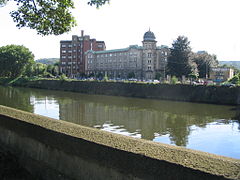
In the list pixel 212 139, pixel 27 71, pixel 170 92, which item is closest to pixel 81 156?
pixel 212 139

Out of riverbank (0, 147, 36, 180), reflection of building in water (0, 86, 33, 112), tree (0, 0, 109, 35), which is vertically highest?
tree (0, 0, 109, 35)

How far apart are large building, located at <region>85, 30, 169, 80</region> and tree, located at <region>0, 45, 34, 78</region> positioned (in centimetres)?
2628

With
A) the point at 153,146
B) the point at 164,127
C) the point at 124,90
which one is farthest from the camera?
the point at 124,90

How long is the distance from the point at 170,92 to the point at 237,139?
28.7m

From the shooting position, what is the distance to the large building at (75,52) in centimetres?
11788

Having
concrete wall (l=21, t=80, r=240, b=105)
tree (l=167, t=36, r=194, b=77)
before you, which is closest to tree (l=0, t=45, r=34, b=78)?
concrete wall (l=21, t=80, r=240, b=105)

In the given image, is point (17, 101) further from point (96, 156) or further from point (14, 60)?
point (14, 60)

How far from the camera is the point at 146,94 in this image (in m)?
49.1

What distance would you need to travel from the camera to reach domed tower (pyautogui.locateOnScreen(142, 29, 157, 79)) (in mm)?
94062

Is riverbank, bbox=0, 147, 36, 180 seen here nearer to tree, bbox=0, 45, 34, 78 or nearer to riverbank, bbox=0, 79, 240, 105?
riverbank, bbox=0, 79, 240, 105

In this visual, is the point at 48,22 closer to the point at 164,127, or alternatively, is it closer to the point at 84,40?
the point at 164,127

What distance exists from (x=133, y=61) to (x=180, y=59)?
31.2m

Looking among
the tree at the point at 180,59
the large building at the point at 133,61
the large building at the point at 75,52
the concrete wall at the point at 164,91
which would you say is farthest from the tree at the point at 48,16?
the large building at the point at 75,52

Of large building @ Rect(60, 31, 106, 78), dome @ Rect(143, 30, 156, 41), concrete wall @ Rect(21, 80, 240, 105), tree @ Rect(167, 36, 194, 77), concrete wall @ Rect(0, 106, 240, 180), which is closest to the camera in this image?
concrete wall @ Rect(0, 106, 240, 180)
